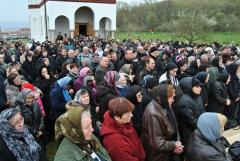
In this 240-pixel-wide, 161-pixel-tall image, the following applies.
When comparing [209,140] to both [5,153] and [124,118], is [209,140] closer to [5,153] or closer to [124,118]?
[124,118]

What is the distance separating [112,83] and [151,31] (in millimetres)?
47608

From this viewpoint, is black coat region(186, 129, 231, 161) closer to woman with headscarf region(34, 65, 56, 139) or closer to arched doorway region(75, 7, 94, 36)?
woman with headscarf region(34, 65, 56, 139)

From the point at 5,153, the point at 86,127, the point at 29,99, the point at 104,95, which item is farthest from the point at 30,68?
the point at 86,127

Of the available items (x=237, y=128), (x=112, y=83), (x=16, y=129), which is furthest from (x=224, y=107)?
(x=16, y=129)

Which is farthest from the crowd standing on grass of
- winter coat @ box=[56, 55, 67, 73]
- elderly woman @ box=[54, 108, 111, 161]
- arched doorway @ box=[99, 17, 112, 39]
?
arched doorway @ box=[99, 17, 112, 39]

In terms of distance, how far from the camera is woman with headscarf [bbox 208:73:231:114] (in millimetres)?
7438

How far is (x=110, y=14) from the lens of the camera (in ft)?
92.3

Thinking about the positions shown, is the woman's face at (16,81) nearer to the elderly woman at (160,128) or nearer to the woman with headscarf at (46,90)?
the woman with headscarf at (46,90)

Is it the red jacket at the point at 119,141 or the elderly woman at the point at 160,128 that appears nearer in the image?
the red jacket at the point at 119,141

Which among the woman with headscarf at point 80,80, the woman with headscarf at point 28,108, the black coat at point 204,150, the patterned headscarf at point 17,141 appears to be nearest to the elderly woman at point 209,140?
the black coat at point 204,150

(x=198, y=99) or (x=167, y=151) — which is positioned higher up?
(x=198, y=99)

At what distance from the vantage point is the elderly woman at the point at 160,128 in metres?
4.38

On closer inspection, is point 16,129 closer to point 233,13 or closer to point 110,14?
point 110,14

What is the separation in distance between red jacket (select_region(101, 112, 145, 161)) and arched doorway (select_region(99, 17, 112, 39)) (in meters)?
24.8
